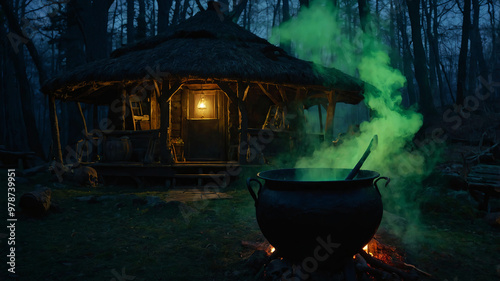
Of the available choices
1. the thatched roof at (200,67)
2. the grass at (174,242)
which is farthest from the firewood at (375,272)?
the thatched roof at (200,67)

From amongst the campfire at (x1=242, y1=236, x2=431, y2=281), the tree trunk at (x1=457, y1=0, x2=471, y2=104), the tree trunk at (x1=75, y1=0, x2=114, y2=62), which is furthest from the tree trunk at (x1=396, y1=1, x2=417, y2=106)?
the campfire at (x1=242, y1=236, x2=431, y2=281)

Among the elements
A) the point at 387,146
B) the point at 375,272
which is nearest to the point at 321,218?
the point at 375,272

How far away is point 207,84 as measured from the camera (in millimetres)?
10391

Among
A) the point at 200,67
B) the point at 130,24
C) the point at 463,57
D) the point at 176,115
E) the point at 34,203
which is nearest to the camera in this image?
the point at 34,203

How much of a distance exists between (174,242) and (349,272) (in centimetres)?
242

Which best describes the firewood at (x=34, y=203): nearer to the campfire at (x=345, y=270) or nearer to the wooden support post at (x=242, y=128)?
the campfire at (x=345, y=270)

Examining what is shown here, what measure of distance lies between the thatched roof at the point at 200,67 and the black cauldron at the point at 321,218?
6.03m

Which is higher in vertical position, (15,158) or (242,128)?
(242,128)

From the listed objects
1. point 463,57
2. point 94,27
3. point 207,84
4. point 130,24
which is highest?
point 130,24

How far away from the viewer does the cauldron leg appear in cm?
253

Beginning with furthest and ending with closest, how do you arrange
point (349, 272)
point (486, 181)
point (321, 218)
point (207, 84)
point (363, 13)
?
point (363, 13) < point (207, 84) < point (486, 181) < point (349, 272) < point (321, 218)

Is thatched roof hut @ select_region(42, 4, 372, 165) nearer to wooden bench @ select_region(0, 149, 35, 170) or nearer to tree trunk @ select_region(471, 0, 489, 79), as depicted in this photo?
wooden bench @ select_region(0, 149, 35, 170)

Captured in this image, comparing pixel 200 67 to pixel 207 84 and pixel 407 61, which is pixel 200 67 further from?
pixel 407 61

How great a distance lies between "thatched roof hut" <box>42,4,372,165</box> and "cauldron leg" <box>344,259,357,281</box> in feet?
20.3
